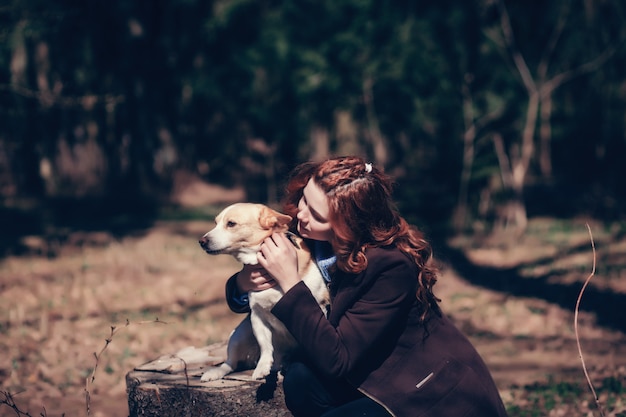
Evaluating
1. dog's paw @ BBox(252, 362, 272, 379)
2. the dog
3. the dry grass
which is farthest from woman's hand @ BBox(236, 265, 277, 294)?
the dry grass

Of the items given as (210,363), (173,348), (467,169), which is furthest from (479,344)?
(467,169)

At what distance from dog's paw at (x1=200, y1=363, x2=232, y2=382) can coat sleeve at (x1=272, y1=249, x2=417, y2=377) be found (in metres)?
0.95

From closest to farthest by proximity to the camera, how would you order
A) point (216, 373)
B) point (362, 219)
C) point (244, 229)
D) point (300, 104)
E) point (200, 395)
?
1. point (362, 219)
2. point (244, 229)
3. point (200, 395)
4. point (216, 373)
5. point (300, 104)

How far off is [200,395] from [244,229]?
0.96m

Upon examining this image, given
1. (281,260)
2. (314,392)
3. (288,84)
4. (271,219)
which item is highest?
(271,219)

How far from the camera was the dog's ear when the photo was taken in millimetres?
3189

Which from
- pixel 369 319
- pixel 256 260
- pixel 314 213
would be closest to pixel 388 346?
pixel 369 319

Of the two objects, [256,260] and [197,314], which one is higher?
[256,260]

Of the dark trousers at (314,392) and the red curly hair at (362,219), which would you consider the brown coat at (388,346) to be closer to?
the red curly hair at (362,219)

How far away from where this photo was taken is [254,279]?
10.8ft

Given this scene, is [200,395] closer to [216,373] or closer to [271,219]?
[216,373]

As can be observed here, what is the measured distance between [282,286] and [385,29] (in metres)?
13.4

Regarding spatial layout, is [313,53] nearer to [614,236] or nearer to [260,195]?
[260,195]

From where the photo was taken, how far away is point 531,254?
10758 millimetres
